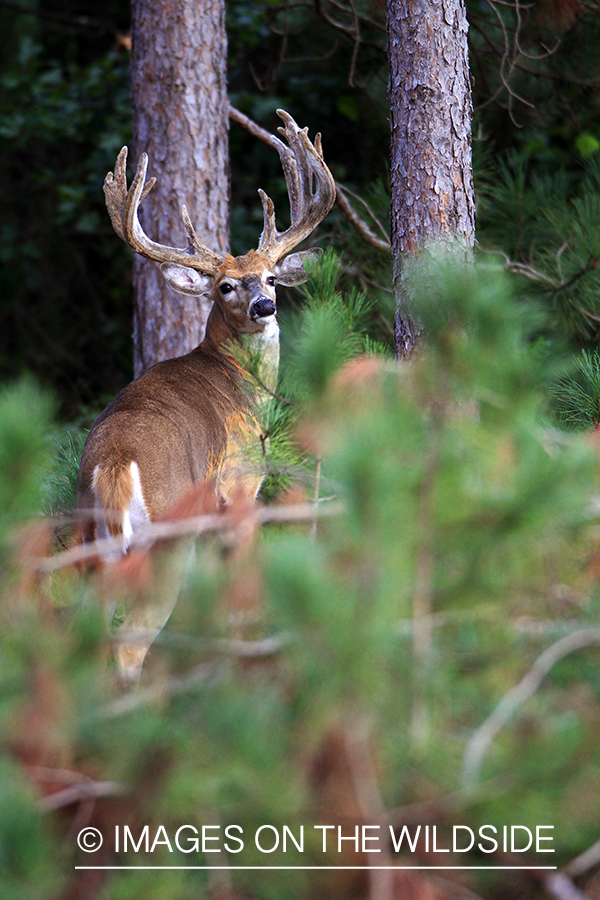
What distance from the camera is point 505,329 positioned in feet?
4.98

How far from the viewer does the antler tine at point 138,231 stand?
14.3ft

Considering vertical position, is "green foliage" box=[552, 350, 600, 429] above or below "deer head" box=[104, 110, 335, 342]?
below

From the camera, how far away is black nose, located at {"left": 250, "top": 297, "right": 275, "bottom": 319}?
432cm

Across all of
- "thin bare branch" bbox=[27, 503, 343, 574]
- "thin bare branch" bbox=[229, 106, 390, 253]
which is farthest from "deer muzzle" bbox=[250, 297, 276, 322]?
"thin bare branch" bbox=[27, 503, 343, 574]

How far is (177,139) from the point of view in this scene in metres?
4.96

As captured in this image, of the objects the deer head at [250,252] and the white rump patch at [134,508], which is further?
the deer head at [250,252]

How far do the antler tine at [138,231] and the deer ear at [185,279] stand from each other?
41 mm

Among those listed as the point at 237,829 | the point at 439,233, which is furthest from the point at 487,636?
the point at 439,233

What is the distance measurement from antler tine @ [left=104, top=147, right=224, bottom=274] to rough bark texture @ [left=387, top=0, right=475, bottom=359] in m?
1.22

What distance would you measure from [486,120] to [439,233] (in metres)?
3.44

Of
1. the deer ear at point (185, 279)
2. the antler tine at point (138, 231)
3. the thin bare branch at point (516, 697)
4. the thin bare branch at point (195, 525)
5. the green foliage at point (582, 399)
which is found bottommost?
the thin bare branch at point (516, 697)

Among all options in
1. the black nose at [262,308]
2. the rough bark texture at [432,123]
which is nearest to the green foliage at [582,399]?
the rough bark texture at [432,123]

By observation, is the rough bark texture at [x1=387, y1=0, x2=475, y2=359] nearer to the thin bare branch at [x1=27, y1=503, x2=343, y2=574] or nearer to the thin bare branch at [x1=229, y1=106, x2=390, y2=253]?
the thin bare branch at [x1=229, y1=106, x2=390, y2=253]

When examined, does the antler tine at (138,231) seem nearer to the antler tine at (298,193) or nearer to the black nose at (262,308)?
the antler tine at (298,193)
